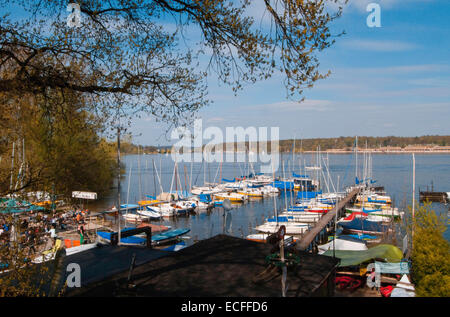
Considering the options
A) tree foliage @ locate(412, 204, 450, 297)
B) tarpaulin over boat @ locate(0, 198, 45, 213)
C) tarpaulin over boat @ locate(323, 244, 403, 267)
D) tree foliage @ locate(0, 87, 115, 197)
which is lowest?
tarpaulin over boat @ locate(323, 244, 403, 267)

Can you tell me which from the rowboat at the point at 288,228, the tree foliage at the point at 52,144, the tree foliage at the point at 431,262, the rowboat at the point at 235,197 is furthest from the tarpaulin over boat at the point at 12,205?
the rowboat at the point at 235,197

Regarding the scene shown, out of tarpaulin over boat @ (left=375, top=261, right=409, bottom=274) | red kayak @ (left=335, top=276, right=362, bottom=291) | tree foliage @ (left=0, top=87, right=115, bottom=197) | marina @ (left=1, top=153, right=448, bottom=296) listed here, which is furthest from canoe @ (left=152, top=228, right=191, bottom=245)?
tree foliage @ (left=0, top=87, right=115, bottom=197)

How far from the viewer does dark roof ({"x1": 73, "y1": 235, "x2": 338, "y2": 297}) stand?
489cm

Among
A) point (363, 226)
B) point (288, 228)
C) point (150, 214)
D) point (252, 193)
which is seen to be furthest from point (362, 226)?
point (252, 193)

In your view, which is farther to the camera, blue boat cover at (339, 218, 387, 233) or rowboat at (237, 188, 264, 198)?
rowboat at (237, 188, 264, 198)

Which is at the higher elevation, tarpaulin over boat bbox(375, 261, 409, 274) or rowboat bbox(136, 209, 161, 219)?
tarpaulin over boat bbox(375, 261, 409, 274)

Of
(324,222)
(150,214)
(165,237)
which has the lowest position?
(150,214)

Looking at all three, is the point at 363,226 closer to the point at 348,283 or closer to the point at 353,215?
the point at 353,215

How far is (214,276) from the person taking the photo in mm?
5449

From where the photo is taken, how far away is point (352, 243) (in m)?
19.5

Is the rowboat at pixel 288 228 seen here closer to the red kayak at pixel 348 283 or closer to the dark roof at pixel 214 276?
the red kayak at pixel 348 283

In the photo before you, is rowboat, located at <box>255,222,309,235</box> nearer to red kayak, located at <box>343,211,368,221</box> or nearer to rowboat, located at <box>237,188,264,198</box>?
red kayak, located at <box>343,211,368,221</box>
